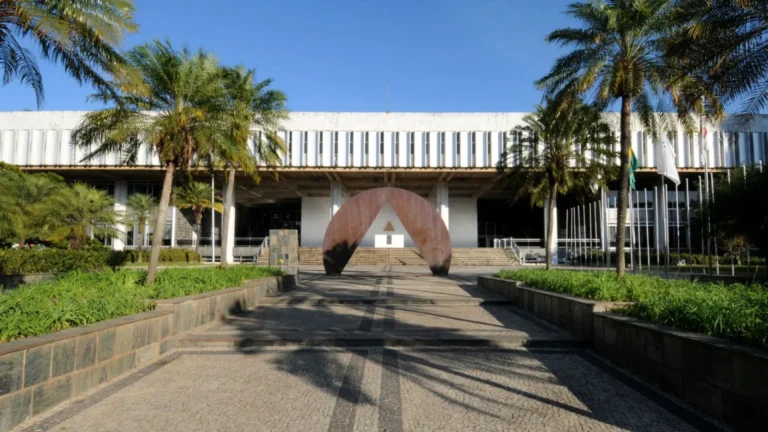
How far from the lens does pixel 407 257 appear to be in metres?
39.8

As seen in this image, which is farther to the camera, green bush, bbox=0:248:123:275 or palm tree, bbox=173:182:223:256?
palm tree, bbox=173:182:223:256

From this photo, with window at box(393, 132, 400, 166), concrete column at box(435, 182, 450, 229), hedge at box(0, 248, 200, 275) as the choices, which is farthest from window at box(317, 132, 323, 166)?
hedge at box(0, 248, 200, 275)

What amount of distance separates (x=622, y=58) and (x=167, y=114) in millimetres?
10897

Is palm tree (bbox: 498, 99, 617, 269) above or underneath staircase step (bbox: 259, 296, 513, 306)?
above

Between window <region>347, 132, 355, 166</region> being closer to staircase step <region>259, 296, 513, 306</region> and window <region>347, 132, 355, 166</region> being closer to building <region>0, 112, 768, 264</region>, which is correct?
building <region>0, 112, 768, 264</region>

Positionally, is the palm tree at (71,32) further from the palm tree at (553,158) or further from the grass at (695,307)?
the palm tree at (553,158)

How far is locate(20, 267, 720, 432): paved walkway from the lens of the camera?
4449 mm

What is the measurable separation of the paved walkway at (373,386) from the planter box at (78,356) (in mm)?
181

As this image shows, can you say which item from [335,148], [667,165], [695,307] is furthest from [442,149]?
[695,307]

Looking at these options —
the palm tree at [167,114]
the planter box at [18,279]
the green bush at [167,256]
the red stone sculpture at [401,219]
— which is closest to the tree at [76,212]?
the planter box at [18,279]

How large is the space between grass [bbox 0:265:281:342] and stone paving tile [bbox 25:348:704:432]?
2.94 ft

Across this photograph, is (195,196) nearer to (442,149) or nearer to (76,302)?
Answer: (442,149)

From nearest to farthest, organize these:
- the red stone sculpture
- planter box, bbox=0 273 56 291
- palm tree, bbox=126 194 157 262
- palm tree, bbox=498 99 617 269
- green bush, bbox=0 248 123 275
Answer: planter box, bbox=0 273 56 291 → palm tree, bbox=498 99 617 269 → green bush, bbox=0 248 123 275 → the red stone sculpture → palm tree, bbox=126 194 157 262

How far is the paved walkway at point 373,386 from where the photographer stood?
4449 millimetres
